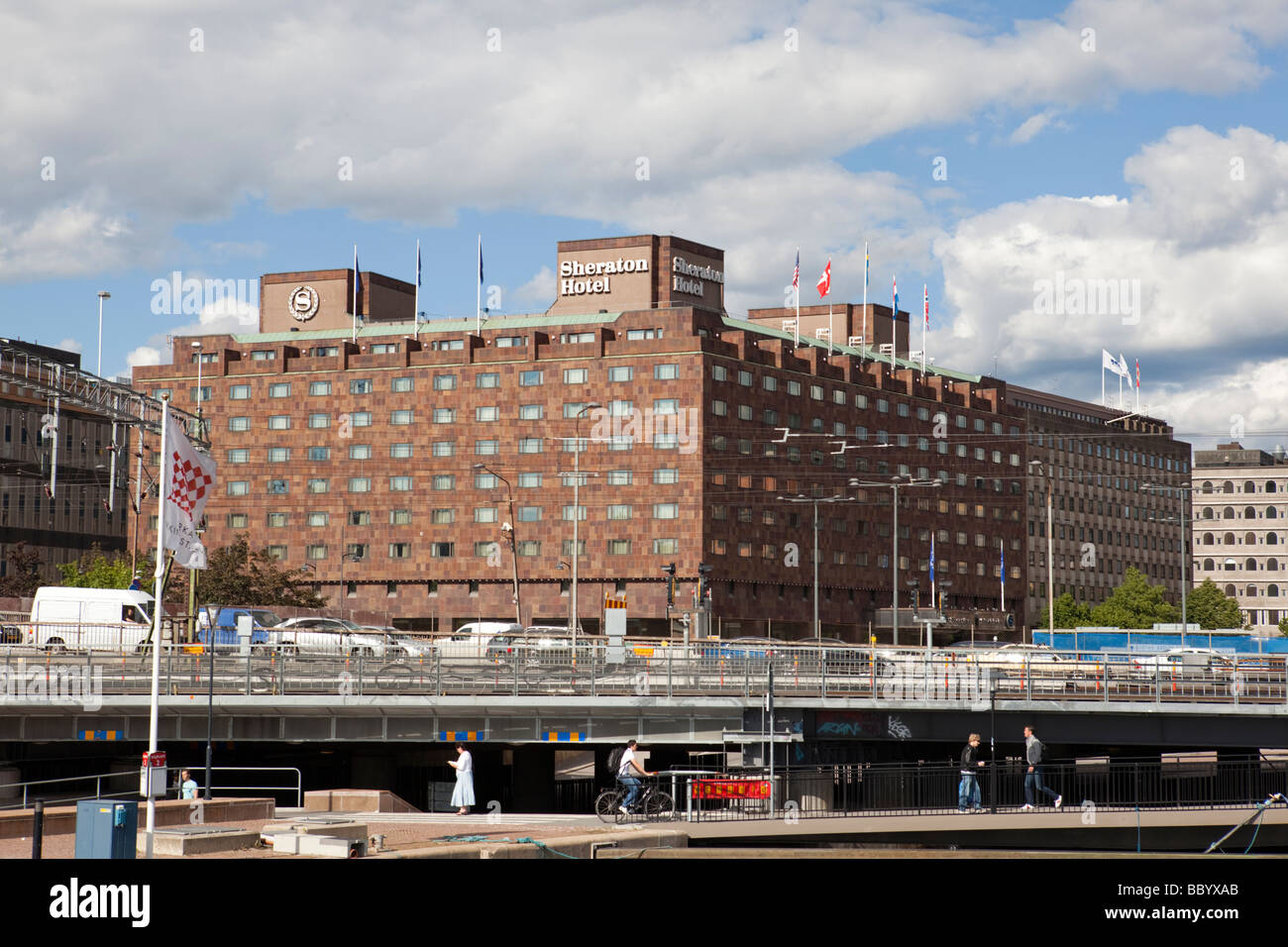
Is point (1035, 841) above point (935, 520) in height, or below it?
below

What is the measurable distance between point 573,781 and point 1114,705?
2627 centimetres

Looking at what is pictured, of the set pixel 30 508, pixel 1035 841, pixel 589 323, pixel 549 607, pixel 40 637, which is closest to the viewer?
pixel 1035 841

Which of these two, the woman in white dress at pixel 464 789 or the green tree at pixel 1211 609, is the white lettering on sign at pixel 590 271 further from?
the woman in white dress at pixel 464 789

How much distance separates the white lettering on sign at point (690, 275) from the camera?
122m

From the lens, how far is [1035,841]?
33344 mm

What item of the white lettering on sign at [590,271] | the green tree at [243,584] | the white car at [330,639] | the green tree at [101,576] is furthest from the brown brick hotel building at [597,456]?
the white car at [330,639]

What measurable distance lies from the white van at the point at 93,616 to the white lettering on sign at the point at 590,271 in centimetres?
6989

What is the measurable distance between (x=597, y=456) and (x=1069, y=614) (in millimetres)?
48955

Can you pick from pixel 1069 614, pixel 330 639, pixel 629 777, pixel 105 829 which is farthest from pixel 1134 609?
pixel 105 829

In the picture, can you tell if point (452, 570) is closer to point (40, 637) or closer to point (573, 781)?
point (573, 781)

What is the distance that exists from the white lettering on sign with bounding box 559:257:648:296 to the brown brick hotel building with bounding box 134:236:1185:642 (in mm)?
151

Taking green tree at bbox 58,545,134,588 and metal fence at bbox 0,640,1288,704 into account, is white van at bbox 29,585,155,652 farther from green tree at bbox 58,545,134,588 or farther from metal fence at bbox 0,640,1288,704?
green tree at bbox 58,545,134,588

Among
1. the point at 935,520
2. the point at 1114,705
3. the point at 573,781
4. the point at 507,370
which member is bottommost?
the point at 573,781
